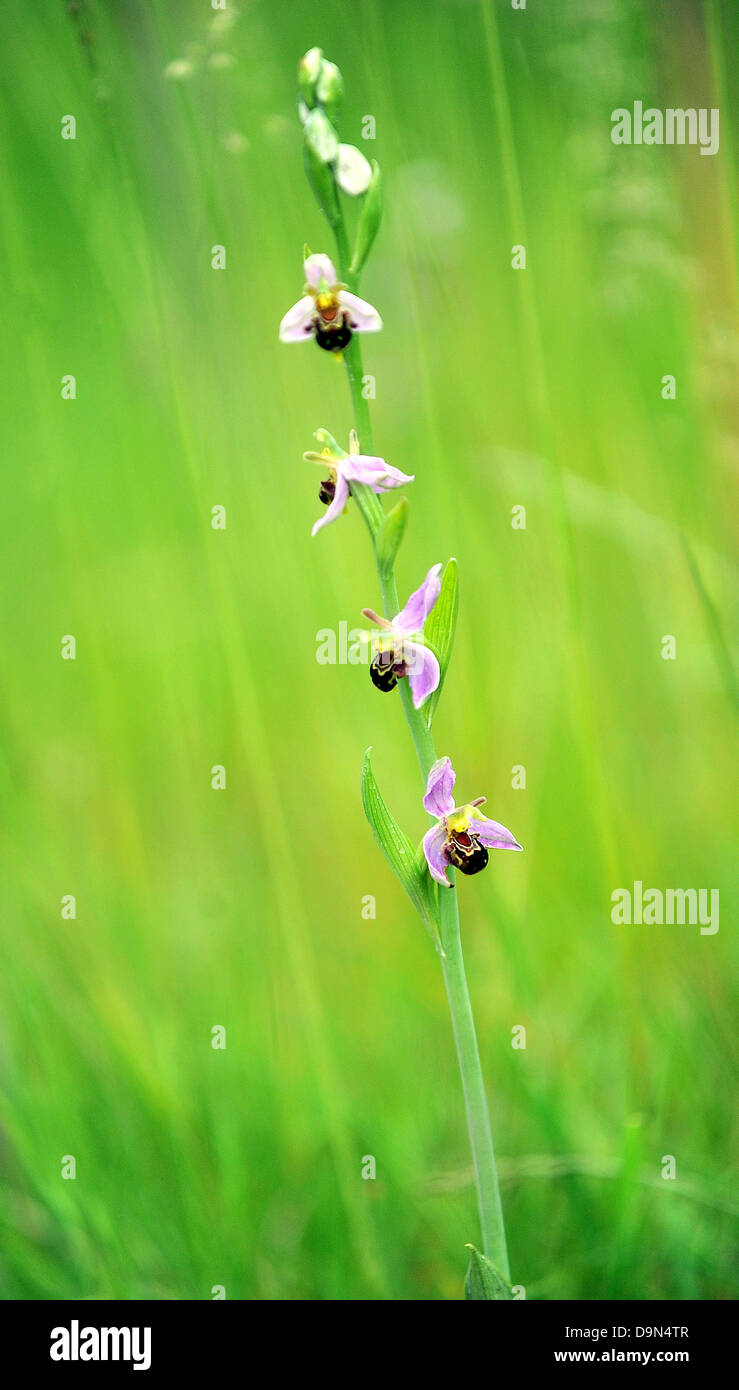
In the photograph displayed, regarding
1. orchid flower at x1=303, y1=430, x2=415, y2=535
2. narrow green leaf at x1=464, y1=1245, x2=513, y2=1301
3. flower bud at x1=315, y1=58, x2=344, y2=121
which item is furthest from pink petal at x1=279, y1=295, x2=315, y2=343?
narrow green leaf at x1=464, y1=1245, x2=513, y2=1301

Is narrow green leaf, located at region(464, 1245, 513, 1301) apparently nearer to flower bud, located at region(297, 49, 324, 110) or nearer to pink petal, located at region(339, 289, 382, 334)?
pink petal, located at region(339, 289, 382, 334)

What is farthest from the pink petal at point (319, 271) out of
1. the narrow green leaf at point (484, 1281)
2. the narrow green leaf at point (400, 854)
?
the narrow green leaf at point (484, 1281)

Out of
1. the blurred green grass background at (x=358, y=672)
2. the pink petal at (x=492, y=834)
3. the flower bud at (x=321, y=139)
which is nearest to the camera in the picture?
the flower bud at (x=321, y=139)

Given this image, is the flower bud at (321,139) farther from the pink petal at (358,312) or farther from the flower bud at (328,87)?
the pink petal at (358,312)

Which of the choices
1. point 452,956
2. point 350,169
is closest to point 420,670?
point 452,956
